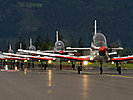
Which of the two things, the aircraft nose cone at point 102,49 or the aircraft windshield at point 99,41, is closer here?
the aircraft nose cone at point 102,49

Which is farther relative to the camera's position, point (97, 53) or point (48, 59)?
point (48, 59)

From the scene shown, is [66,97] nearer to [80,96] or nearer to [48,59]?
[80,96]

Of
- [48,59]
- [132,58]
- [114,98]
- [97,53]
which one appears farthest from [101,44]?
[114,98]

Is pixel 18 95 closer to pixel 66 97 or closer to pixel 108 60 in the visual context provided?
pixel 66 97

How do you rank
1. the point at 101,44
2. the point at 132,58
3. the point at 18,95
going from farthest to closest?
1. the point at 132,58
2. the point at 101,44
3. the point at 18,95

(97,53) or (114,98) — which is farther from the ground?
(97,53)

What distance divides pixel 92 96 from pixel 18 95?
335cm

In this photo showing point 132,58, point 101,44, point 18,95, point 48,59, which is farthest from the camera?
point 48,59

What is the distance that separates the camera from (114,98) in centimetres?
1694

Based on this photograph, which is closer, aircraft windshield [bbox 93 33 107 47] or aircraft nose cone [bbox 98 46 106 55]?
aircraft nose cone [bbox 98 46 106 55]

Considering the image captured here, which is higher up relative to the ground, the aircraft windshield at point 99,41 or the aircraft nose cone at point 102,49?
the aircraft windshield at point 99,41

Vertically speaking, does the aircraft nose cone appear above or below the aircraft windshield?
below

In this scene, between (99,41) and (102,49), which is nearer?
(102,49)

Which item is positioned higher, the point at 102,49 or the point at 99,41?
the point at 99,41
